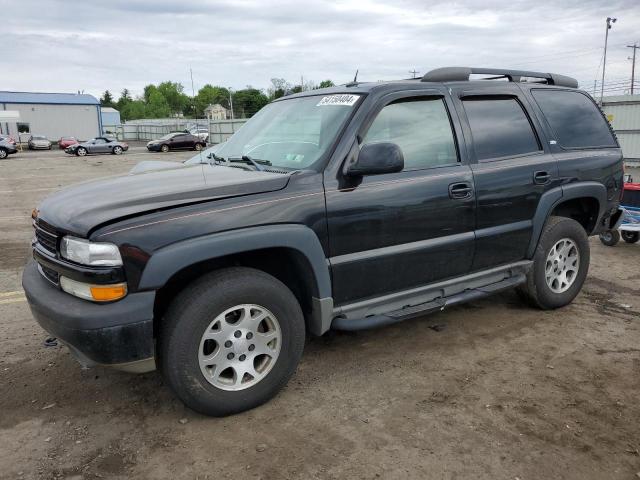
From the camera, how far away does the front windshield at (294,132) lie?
3469 millimetres

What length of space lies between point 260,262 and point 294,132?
1050 millimetres

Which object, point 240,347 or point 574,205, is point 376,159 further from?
point 574,205

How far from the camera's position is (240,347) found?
9.94 feet

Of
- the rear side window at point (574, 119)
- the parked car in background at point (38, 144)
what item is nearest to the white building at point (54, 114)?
the parked car in background at point (38, 144)

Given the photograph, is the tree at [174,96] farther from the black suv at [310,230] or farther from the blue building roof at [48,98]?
the black suv at [310,230]

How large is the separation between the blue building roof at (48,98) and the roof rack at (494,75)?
2404 inches

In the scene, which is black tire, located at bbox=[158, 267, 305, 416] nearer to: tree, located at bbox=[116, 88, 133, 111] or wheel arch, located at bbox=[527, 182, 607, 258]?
wheel arch, located at bbox=[527, 182, 607, 258]

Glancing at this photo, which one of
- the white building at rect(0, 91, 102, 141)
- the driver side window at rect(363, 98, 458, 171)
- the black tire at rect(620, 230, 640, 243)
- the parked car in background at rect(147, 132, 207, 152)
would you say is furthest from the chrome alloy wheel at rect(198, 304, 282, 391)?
the white building at rect(0, 91, 102, 141)

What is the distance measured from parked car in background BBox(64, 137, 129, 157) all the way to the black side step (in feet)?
115

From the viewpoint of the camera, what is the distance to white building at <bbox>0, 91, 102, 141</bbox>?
55.6m

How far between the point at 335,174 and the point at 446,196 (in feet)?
2.94

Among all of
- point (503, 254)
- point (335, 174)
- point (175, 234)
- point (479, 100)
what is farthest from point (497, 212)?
point (175, 234)

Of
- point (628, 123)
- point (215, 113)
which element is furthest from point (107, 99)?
point (628, 123)

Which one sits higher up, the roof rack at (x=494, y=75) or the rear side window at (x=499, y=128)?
the roof rack at (x=494, y=75)
